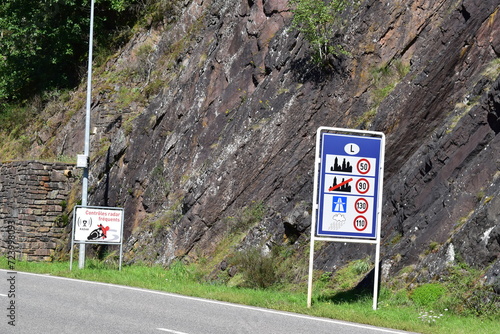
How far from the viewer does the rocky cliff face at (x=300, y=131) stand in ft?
48.4

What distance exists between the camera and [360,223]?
527 inches

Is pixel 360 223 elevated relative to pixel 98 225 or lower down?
elevated

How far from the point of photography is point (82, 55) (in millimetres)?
36688

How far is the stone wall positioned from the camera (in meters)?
27.6

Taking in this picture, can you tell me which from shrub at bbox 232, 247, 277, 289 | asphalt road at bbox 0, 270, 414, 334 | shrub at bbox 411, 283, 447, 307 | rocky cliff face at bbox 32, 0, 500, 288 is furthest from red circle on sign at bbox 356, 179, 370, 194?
shrub at bbox 232, 247, 277, 289

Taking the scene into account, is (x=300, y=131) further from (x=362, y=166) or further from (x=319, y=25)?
(x=362, y=166)

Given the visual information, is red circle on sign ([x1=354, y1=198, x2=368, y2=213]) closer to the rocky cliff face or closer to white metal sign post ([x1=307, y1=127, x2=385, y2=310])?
white metal sign post ([x1=307, y1=127, x2=385, y2=310])

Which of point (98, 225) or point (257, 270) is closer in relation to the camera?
point (257, 270)

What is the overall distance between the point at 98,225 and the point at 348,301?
377 inches

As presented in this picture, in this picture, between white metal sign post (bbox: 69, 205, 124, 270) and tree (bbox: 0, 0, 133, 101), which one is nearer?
white metal sign post (bbox: 69, 205, 124, 270)

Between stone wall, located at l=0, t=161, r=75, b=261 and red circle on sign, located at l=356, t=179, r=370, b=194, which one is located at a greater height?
red circle on sign, located at l=356, t=179, r=370, b=194

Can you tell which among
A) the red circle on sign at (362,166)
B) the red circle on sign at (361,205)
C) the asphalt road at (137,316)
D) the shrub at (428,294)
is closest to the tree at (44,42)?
the asphalt road at (137,316)

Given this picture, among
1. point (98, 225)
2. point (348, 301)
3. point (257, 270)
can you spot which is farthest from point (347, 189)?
point (98, 225)

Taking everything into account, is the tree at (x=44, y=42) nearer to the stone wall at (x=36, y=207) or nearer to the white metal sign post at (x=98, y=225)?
the stone wall at (x=36, y=207)
